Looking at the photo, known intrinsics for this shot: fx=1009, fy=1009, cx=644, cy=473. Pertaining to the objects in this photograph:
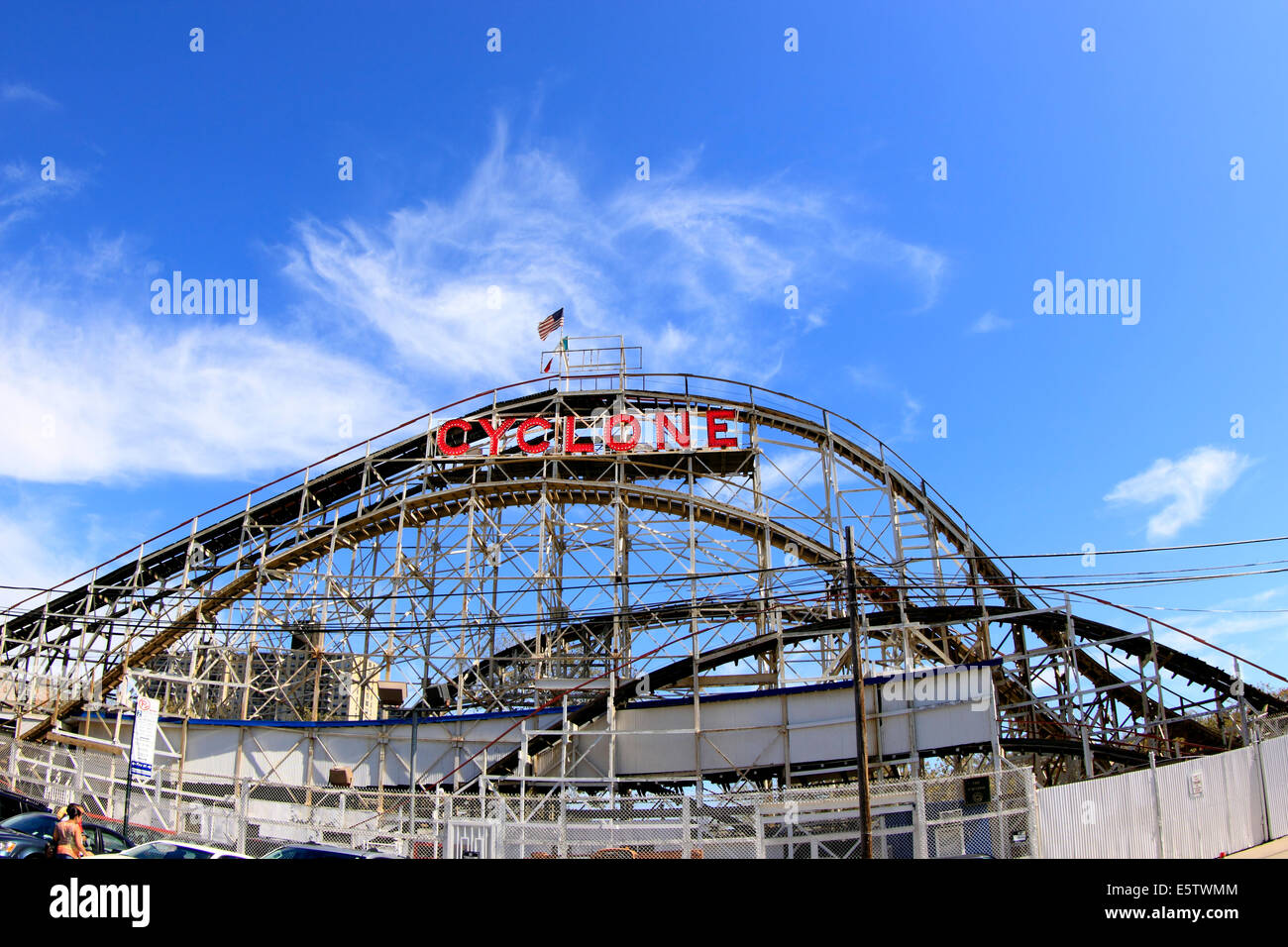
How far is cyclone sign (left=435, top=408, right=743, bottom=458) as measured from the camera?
111ft

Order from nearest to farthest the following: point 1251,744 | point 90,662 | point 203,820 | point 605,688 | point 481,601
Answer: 1. point 203,820
2. point 1251,744
3. point 605,688
4. point 481,601
5. point 90,662

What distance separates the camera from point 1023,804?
17297mm

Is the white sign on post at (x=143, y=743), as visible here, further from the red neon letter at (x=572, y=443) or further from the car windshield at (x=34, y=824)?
the red neon letter at (x=572, y=443)

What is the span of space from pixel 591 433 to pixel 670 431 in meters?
2.71

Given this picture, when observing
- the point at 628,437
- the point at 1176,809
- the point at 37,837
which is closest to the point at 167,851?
the point at 37,837

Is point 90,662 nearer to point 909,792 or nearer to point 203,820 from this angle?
point 203,820

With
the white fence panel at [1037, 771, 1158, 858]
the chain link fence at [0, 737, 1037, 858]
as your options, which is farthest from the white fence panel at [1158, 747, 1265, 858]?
the chain link fence at [0, 737, 1037, 858]

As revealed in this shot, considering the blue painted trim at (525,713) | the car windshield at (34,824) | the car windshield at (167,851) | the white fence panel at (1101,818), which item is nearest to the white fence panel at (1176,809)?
the white fence panel at (1101,818)

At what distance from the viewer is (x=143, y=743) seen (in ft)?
Answer: 57.7

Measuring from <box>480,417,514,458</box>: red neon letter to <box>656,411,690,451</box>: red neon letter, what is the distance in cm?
509

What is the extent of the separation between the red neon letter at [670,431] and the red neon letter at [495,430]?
5094 millimetres

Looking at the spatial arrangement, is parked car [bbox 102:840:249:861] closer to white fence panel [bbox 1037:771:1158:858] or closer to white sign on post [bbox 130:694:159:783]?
white sign on post [bbox 130:694:159:783]
